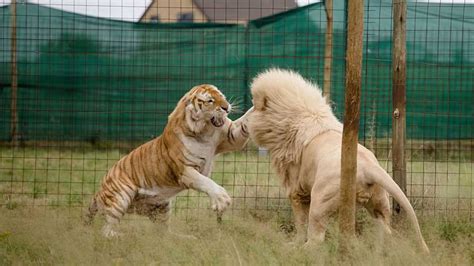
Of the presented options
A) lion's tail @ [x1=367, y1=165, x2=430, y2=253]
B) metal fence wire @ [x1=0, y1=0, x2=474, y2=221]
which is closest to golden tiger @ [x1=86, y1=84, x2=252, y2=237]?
lion's tail @ [x1=367, y1=165, x2=430, y2=253]

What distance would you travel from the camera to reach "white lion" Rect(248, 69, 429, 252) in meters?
6.91

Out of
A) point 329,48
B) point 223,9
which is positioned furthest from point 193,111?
point 223,9

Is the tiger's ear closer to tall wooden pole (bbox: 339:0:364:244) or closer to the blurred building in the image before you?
tall wooden pole (bbox: 339:0:364:244)

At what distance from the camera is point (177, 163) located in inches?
332

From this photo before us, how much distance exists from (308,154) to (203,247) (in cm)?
141

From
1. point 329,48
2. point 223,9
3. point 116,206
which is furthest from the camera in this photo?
point 223,9

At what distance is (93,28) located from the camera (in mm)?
16016

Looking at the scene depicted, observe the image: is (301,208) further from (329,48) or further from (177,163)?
(329,48)

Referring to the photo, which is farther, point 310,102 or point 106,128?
point 106,128

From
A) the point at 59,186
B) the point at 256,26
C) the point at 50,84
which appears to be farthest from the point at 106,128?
the point at 59,186

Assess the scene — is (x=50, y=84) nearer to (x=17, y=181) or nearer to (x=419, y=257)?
(x=17, y=181)

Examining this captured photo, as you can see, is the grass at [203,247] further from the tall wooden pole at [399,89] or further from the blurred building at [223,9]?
the blurred building at [223,9]

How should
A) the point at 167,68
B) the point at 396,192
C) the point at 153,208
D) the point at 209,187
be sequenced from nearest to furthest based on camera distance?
1. the point at 396,192
2. the point at 209,187
3. the point at 153,208
4. the point at 167,68

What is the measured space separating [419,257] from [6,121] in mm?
10718
